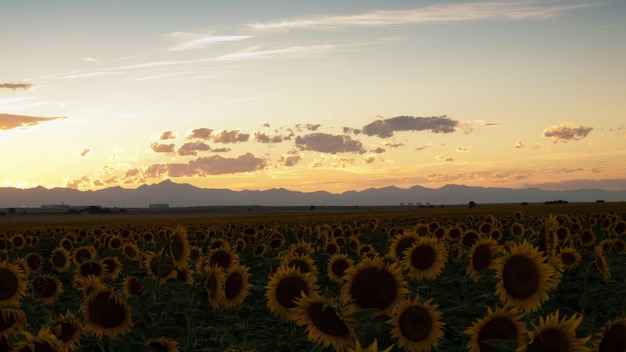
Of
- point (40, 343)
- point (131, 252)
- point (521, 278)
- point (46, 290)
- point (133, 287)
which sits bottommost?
point (46, 290)

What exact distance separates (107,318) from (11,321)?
0.93 meters

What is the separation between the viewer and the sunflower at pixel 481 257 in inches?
321

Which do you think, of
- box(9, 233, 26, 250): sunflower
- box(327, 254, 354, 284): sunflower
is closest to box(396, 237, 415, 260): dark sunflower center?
box(327, 254, 354, 284): sunflower

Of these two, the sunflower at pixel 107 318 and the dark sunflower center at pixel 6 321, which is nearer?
the dark sunflower center at pixel 6 321

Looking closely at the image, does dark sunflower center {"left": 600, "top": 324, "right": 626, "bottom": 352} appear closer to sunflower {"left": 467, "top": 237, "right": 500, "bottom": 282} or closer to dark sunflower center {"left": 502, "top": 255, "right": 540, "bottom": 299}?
dark sunflower center {"left": 502, "top": 255, "right": 540, "bottom": 299}

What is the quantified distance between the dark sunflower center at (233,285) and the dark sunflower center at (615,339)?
491cm

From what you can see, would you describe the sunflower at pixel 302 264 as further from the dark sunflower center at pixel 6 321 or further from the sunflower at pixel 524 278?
the dark sunflower center at pixel 6 321

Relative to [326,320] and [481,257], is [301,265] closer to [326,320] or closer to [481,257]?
[481,257]

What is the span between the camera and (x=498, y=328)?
452cm

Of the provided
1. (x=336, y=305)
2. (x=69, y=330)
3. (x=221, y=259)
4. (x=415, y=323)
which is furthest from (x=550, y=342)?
(x=221, y=259)

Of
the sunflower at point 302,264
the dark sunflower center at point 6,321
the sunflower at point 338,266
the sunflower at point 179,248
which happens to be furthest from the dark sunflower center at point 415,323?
the sunflower at point 179,248

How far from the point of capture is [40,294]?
10016mm

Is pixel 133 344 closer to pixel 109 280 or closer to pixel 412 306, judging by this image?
pixel 412 306

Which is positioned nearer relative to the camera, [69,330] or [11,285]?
[69,330]
